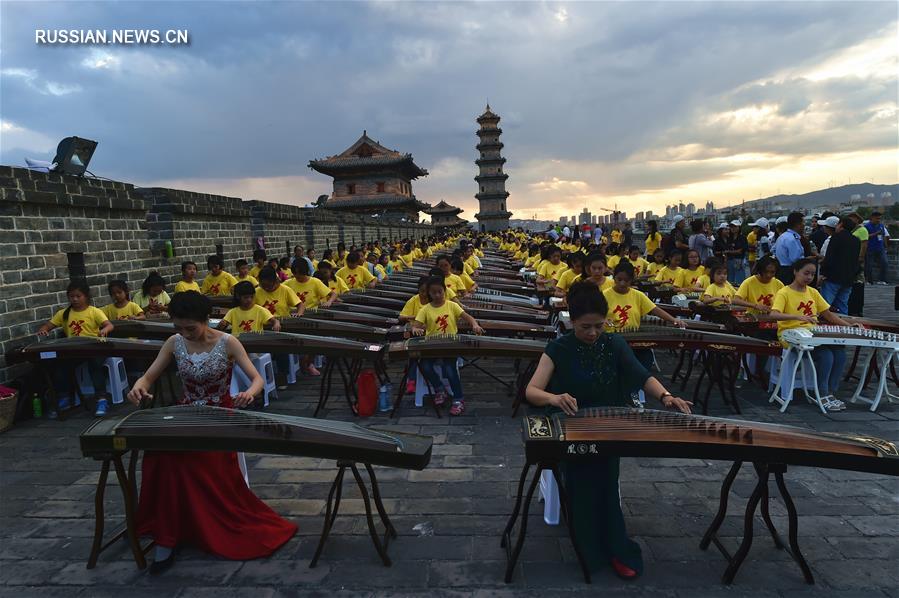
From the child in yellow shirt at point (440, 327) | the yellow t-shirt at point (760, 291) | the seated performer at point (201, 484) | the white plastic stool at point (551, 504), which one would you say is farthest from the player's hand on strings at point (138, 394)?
the yellow t-shirt at point (760, 291)

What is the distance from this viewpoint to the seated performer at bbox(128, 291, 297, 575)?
2.84 metres

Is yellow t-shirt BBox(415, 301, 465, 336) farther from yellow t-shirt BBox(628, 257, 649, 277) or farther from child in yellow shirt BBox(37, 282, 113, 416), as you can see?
yellow t-shirt BBox(628, 257, 649, 277)

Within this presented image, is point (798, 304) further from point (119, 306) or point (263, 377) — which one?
point (119, 306)

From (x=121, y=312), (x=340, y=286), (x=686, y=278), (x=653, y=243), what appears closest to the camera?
(x=121, y=312)

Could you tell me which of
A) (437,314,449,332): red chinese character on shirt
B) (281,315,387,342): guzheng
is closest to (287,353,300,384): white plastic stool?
(281,315,387,342): guzheng

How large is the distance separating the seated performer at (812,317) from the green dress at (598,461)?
3243 mm

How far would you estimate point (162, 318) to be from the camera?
21.5 feet

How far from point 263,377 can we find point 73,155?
14.3 ft

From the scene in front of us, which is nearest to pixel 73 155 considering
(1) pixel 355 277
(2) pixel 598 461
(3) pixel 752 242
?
(1) pixel 355 277

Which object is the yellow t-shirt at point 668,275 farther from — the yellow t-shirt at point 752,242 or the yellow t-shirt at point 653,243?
the yellow t-shirt at point 752,242

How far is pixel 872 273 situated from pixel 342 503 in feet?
52.3

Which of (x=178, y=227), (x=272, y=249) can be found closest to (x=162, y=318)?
(x=178, y=227)

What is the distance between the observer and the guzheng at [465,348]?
15.4 feet

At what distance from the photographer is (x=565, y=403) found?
2.60m
